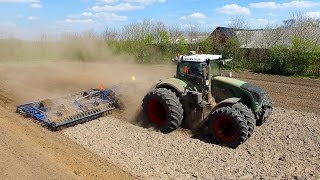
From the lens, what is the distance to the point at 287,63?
69.7ft

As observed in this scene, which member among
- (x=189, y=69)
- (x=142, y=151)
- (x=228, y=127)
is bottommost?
(x=142, y=151)

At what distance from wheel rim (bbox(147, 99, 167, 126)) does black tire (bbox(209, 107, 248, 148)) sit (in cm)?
148

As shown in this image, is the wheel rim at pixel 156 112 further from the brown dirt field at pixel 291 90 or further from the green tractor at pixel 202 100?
the brown dirt field at pixel 291 90

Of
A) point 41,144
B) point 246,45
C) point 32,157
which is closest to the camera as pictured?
point 32,157

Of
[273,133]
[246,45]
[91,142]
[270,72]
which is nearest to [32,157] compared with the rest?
[91,142]

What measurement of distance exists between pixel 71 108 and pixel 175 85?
127 inches

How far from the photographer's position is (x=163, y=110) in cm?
959

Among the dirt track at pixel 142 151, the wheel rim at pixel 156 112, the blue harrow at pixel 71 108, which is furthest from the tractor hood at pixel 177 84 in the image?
the blue harrow at pixel 71 108

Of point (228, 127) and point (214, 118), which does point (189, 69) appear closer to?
point (214, 118)

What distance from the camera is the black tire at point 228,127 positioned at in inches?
321

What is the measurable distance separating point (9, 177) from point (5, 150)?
146 cm

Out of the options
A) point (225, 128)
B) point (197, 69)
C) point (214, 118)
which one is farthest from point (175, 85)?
point (225, 128)

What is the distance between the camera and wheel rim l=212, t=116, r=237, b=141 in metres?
8.34

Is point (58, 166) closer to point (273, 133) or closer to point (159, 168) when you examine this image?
point (159, 168)
